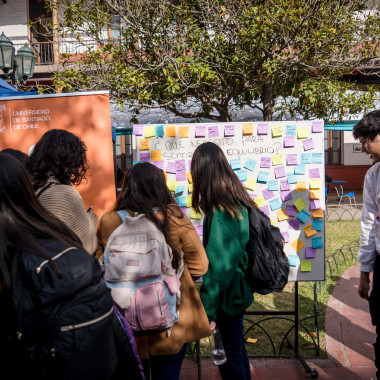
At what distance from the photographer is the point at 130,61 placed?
8.19m

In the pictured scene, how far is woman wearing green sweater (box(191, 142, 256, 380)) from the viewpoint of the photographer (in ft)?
8.45

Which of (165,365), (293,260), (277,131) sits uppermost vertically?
(277,131)

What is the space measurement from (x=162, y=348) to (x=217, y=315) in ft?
1.74

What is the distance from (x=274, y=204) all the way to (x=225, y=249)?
1444mm

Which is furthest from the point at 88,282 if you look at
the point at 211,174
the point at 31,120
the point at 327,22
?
the point at 327,22

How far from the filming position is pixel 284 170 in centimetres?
387

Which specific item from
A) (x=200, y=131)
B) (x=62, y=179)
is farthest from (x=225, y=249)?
(x=200, y=131)

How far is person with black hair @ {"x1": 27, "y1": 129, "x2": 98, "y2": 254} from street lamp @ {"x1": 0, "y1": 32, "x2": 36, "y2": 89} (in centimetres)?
600

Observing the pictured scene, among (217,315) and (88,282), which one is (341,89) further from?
(88,282)

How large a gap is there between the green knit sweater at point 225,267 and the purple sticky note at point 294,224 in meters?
1.30

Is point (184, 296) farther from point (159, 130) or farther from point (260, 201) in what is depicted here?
point (159, 130)

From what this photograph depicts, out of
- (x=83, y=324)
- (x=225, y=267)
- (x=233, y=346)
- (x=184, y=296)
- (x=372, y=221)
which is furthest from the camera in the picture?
(x=372, y=221)

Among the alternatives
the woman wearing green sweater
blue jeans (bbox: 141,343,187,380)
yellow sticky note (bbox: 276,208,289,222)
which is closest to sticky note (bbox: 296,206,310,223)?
yellow sticky note (bbox: 276,208,289,222)

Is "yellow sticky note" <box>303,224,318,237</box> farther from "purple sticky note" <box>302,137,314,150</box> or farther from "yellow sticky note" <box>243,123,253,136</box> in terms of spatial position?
"yellow sticky note" <box>243,123,253,136</box>
